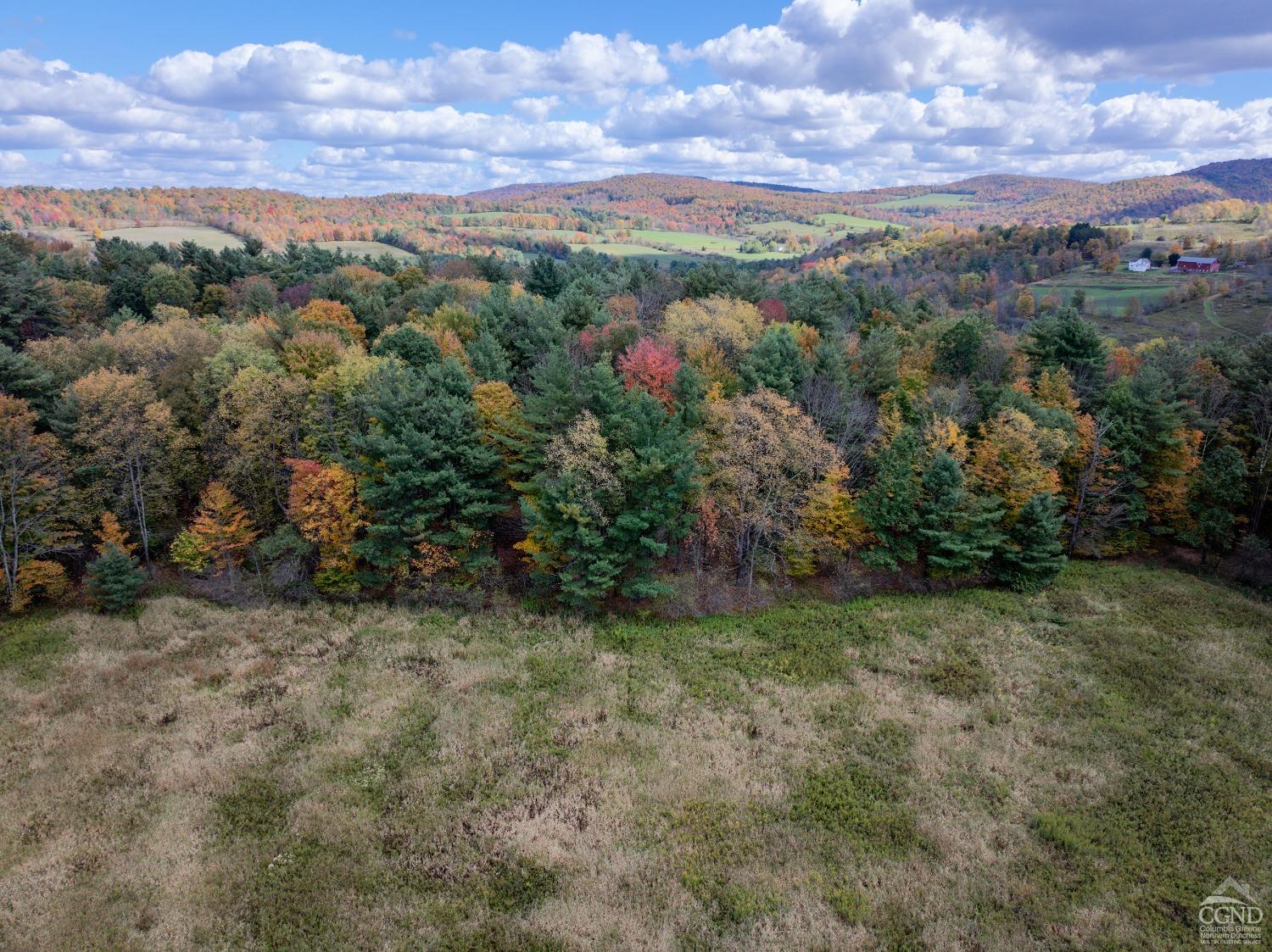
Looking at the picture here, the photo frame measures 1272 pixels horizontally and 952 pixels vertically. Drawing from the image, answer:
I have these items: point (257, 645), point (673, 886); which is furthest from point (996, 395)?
point (257, 645)

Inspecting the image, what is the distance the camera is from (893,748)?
22.5m

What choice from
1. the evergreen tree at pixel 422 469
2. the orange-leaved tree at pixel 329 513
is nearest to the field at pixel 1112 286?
the evergreen tree at pixel 422 469

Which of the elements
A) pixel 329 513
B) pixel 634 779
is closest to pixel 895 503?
pixel 634 779

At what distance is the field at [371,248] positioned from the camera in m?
117

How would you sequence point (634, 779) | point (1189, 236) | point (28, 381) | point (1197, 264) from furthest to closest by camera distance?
point (1189, 236) → point (1197, 264) → point (28, 381) → point (634, 779)

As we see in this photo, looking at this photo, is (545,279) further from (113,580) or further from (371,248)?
(371,248)

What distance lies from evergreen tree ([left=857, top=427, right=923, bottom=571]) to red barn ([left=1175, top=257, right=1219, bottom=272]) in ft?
371

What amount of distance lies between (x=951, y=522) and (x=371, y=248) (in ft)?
406

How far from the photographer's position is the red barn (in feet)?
345

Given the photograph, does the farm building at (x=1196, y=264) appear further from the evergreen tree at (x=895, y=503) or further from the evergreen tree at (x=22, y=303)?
the evergreen tree at (x=22, y=303)

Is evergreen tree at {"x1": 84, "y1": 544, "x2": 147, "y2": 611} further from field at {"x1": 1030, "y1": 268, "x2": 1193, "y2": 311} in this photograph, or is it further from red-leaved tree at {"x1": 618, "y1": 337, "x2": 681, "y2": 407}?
field at {"x1": 1030, "y1": 268, "x2": 1193, "y2": 311}

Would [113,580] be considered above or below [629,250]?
below

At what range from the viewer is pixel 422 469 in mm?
32062

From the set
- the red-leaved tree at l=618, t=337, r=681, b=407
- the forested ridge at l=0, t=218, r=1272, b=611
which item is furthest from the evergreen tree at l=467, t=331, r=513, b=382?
the red-leaved tree at l=618, t=337, r=681, b=407
